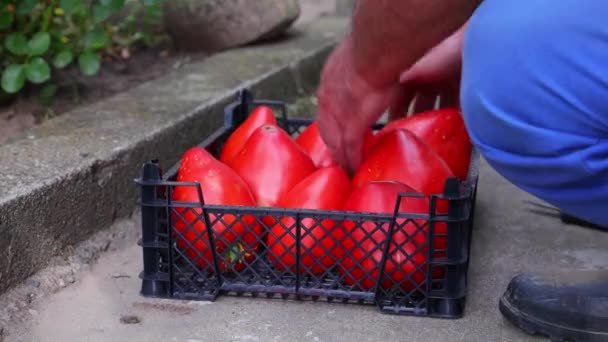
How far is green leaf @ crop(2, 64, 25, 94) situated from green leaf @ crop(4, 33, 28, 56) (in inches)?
2.0

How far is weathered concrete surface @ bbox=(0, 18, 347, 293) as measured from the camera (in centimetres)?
169

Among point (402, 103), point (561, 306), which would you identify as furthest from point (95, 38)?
point (561, 306)

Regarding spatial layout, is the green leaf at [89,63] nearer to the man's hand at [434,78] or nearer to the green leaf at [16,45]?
the green leaf at [16,45]

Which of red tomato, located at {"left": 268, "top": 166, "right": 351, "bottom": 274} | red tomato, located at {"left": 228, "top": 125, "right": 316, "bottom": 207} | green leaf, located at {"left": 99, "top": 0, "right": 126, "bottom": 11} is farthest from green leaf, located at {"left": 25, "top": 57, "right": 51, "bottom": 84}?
red tomato, located at {"left": 268, "top": 166, "right": 351, "bottom": 274}

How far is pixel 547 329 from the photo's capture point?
1.53 m

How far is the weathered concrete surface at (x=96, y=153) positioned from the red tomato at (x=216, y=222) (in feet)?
0.88

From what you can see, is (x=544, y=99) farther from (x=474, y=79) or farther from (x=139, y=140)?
(x=139, y=140)

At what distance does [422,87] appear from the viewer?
191 centimetres

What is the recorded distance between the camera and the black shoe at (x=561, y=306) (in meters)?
1.50

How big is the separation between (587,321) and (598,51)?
536mm

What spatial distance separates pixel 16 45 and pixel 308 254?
1105 millimetres

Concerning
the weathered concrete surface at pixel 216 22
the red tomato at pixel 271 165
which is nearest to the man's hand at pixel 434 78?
the red tomato at pixel 271 165

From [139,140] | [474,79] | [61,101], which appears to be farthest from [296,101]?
[474,79]

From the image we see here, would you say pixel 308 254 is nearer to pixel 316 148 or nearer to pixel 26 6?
pixel 316 148
